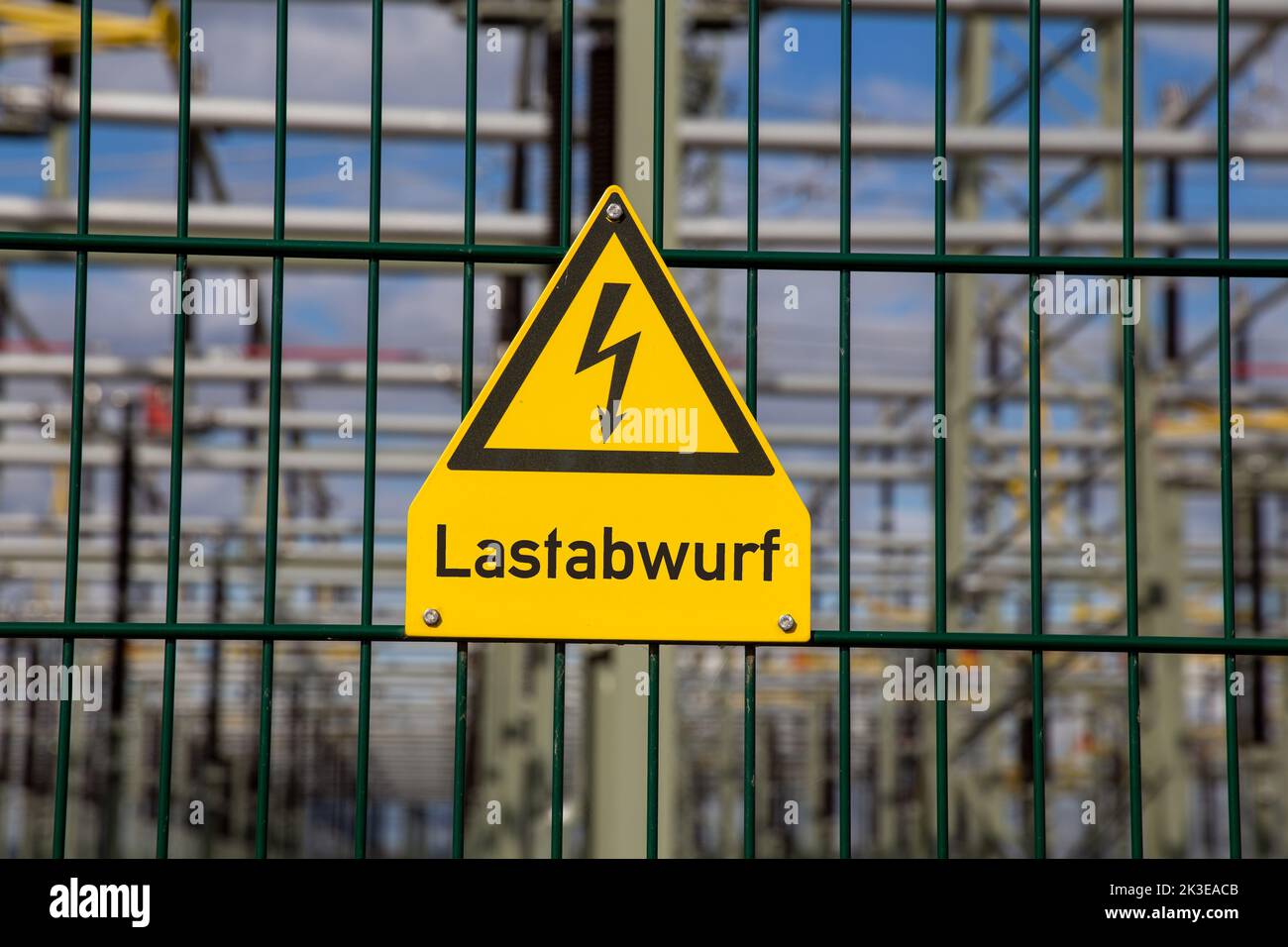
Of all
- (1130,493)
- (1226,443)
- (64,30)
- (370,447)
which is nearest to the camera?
(370,447)

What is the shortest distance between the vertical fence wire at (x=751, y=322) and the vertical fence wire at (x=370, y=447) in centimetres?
82

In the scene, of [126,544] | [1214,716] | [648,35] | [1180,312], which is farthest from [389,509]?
[1214,716]

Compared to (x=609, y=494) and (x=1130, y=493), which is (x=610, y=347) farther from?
(x=1130, y=493)

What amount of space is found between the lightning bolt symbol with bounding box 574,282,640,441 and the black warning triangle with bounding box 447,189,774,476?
80 mm

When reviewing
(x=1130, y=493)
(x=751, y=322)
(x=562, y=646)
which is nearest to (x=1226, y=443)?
(x=1130, y=493)

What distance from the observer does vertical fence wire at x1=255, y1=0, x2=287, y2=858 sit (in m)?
3.96

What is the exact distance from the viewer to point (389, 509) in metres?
17.0

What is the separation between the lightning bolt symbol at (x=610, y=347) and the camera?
4.09m

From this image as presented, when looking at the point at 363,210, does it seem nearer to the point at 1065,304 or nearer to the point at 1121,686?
the point at 1065,304

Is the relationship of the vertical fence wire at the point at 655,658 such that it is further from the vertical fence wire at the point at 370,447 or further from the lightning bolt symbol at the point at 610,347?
the vertical fence wire at the point at 370,447

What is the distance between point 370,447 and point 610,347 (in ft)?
1.90

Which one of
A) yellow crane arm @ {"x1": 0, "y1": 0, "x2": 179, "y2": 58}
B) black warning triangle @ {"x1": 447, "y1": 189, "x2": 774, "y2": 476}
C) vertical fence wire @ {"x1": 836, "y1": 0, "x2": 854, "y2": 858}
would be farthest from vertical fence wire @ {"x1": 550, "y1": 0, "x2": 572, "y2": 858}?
yellow crane arm @ {"x1": 0, "y1": 0, "x2": 179, "y2": 58}

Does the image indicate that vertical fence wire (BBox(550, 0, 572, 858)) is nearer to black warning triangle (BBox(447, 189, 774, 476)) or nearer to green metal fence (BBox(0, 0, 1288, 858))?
green metal fence (BBox(0, 0, 1288, 858))

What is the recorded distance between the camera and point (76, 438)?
4.07 metres
